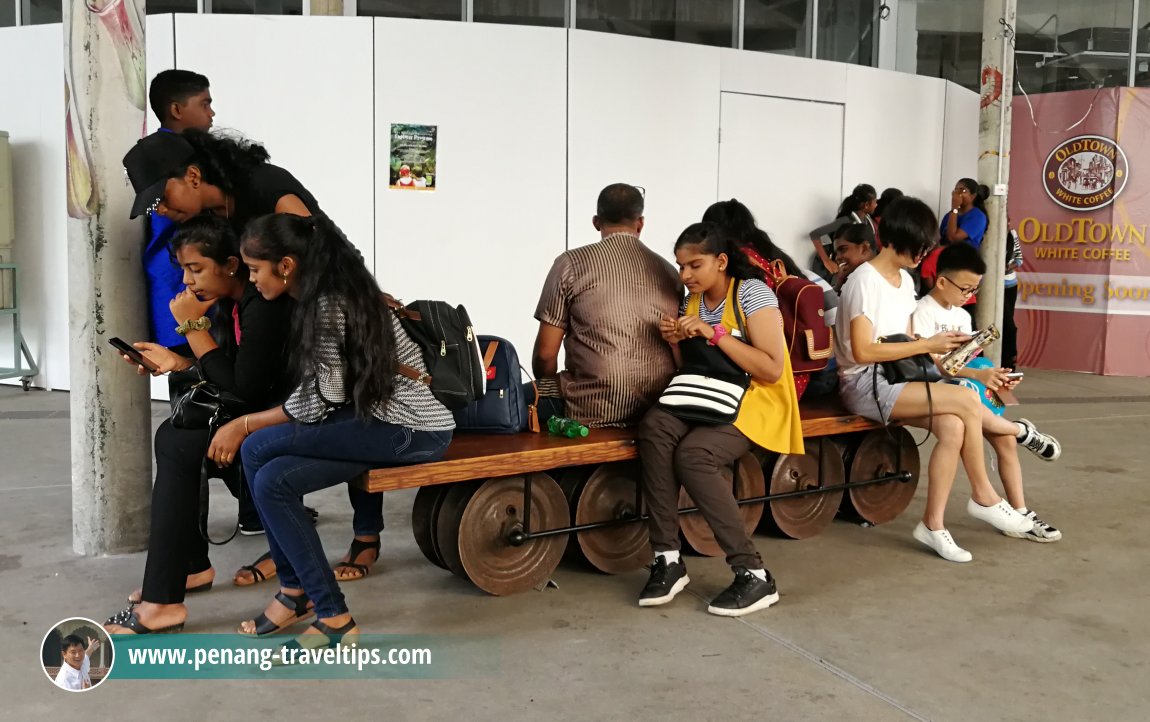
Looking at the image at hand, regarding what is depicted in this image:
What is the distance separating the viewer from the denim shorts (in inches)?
172

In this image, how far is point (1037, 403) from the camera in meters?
8.02

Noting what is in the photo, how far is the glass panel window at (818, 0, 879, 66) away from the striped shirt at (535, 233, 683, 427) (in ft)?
24.8

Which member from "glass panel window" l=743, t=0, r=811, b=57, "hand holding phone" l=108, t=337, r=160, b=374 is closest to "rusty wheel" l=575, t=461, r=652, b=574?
"hand holding phone" l=108, t=337, r=160, b=374

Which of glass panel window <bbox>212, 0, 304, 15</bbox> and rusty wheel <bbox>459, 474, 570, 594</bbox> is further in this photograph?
→ glass panel window <bbox>212, 0, 304, 15</bbox>

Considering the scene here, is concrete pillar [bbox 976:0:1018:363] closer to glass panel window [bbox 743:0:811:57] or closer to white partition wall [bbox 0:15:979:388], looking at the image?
white partition wall [bbox 0:15:979:388]

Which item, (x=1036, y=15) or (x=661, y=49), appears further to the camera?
(x=1036, y=15)

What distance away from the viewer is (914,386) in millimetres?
4340

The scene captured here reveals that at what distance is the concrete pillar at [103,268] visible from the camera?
397 centimetres

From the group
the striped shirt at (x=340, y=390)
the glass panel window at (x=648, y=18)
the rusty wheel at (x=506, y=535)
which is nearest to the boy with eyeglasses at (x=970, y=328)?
the rusty wheel at (x=506, y=535)

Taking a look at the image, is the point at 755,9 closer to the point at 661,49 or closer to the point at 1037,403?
the point at 661,49

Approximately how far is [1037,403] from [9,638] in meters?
6.91

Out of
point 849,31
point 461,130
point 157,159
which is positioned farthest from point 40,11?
point 157,159

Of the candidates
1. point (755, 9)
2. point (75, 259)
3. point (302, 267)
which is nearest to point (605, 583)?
Result: point (302, 267)

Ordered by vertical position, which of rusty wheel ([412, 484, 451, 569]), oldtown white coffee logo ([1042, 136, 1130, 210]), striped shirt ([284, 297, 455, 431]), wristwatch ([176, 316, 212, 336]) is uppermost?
oldtown white coffee logo ([1042, 136, 1130, 210])
